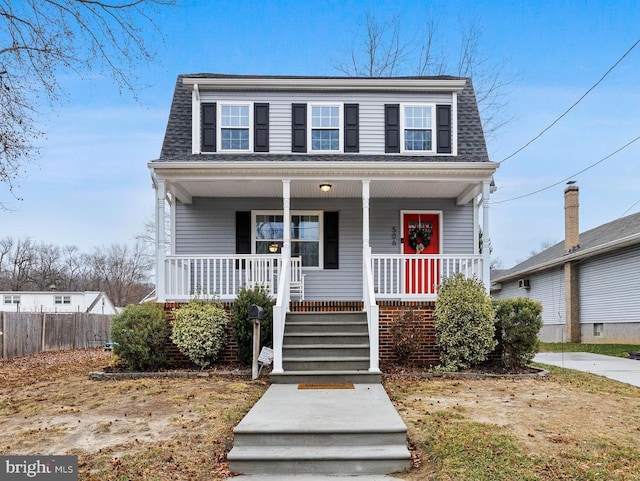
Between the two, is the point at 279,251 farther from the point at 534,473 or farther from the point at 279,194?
the point at 534,473

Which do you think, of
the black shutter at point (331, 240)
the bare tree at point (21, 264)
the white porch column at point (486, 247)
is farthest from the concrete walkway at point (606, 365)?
the bare tree at point (21, 264)

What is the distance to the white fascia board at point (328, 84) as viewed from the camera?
439 inches

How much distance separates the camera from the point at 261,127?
11.2 metres

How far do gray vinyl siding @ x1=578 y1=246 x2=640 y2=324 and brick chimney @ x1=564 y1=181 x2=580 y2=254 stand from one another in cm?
167

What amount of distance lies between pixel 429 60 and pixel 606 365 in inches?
520

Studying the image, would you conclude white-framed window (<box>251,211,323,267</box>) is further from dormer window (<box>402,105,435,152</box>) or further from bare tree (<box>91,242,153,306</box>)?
bare tree (<box>91,242,153,306</box>)

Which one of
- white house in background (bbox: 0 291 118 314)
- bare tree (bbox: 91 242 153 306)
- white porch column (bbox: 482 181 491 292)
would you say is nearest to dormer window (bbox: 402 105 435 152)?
white porch column (bbox: 482 181 491 292)

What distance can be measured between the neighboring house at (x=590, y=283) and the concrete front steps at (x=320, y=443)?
11.8m

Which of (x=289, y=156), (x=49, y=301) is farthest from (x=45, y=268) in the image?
(x=289, y=156)

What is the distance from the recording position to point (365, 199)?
9.48m

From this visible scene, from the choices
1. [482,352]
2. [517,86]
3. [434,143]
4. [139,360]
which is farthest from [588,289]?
[139,360]

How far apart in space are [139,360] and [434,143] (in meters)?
7.31

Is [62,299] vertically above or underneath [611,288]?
underneath

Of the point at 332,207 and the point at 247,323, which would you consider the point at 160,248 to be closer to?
the point at 247,323
